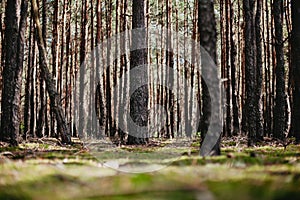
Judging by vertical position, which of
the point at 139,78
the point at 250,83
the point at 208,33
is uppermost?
the point at 139,78

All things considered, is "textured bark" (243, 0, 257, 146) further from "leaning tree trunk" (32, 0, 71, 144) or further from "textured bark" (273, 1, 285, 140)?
"leaning tree trunk" (32, 0, 71, 144)

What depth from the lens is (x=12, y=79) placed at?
910 cm

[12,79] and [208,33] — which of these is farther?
[12,79]

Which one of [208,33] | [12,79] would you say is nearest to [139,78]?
[12,79]

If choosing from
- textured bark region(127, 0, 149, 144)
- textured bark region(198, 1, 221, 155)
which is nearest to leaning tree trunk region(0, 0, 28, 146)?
A: textured bark region(127, 0, 149, 144)

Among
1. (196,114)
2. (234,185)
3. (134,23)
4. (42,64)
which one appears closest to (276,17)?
(134,23)

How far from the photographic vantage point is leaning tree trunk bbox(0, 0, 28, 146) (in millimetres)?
8844

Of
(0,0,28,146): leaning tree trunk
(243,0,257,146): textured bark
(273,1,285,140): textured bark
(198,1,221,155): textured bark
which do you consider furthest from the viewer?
(273,1,285,140): textured bark

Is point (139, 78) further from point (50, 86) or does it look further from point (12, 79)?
point (12, 79)

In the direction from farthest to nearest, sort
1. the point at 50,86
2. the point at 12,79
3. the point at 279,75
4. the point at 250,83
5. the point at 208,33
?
the point at 279,75, the point at 50,86, the point at 12,79, the point at 250,83, the point at 208,33

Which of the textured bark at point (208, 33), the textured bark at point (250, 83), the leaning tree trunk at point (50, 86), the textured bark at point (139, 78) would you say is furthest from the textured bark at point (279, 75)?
the textured bark at point (208, 33)

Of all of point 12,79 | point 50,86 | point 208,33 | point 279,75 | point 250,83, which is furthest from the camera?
point 279,75

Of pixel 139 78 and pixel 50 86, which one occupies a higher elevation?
pixel 139 78

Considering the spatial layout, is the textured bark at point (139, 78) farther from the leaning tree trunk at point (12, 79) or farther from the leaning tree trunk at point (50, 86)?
the leaning tree trunk at point (12, 79)
